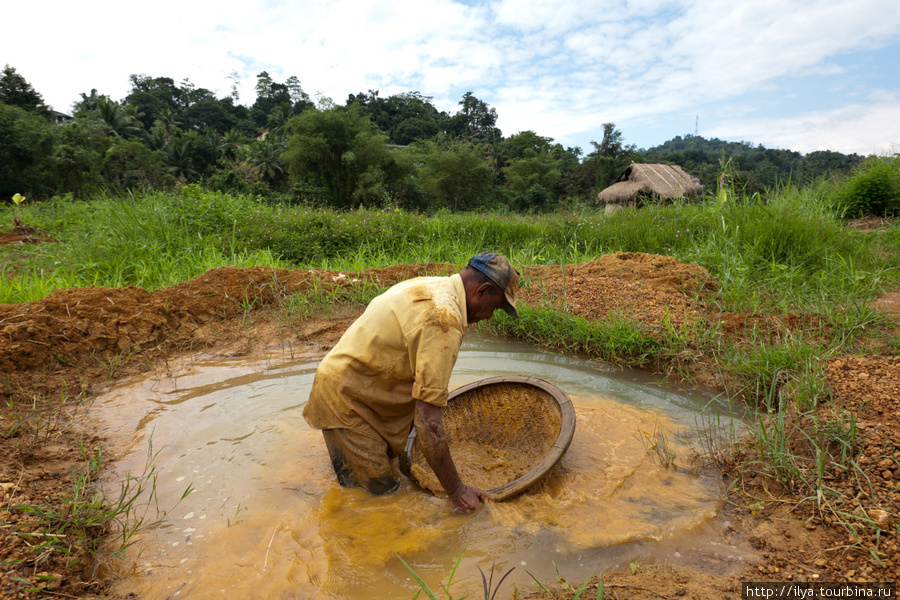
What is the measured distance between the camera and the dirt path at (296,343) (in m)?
1.77

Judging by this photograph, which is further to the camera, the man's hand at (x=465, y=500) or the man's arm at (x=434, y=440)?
the man's hand at (x=465, y=500)

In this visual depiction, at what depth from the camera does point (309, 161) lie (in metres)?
31.1

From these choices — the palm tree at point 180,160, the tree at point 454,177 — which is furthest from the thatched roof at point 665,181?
the palm tree at point 180,160

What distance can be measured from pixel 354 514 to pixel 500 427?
3.71 feet

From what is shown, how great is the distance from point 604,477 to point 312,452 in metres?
1.72

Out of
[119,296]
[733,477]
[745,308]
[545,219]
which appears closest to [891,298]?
[745,308]


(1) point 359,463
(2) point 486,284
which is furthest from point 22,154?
(2) point 486,284

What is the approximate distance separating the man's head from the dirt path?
1.18 meters

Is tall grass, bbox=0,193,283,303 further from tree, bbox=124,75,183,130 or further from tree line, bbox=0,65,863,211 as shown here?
tree, bbox=124,75,183,130

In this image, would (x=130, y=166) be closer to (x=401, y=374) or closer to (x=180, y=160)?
(x=180, y=160)

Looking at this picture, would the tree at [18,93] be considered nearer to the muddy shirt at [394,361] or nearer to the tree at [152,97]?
the tree at [152,97]

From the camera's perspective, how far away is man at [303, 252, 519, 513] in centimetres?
196

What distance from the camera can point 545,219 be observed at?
29.9 ft

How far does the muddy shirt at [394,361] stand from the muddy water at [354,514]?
1.49ft
